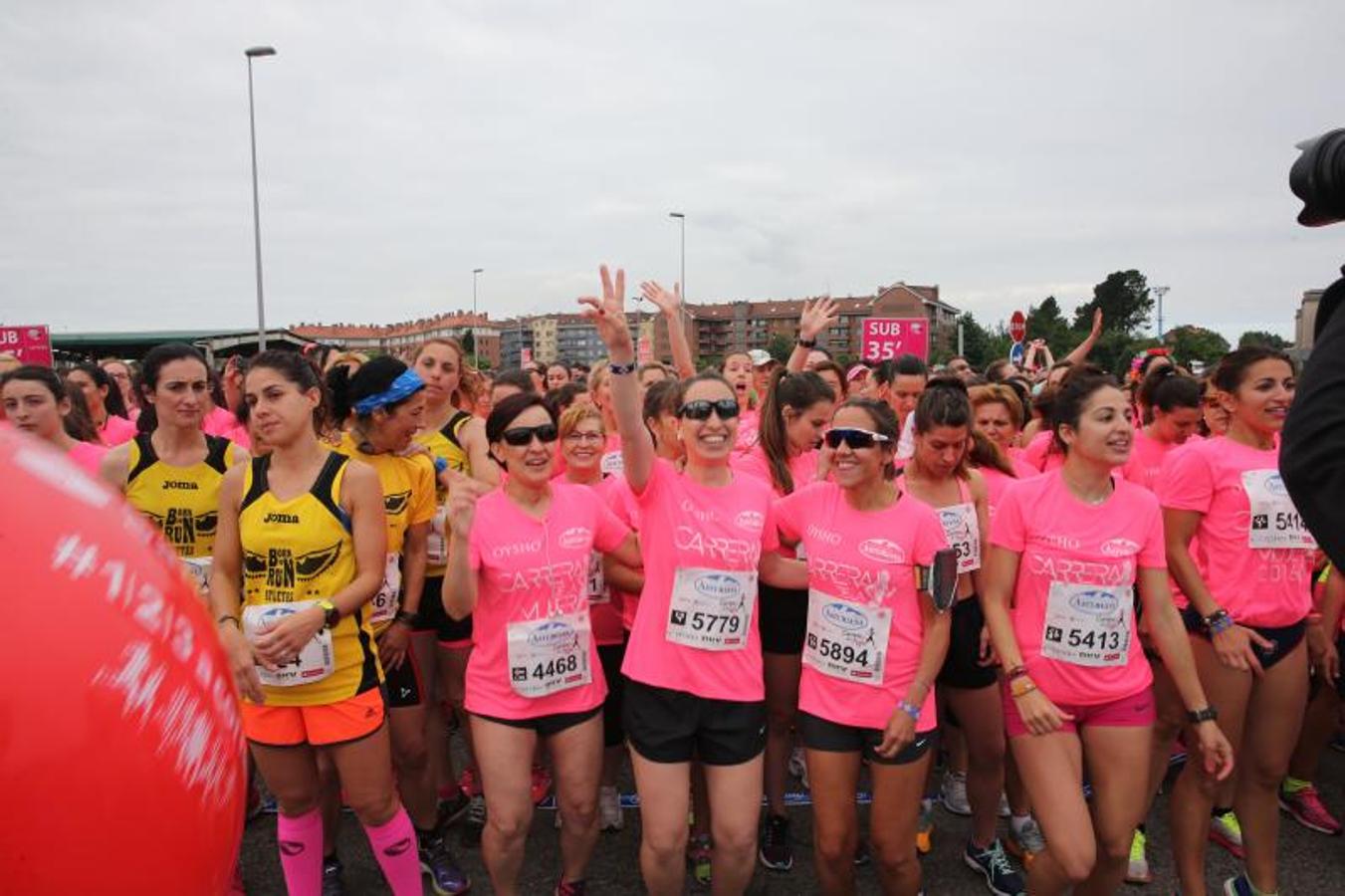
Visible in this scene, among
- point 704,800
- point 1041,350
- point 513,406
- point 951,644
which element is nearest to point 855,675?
point 951,644

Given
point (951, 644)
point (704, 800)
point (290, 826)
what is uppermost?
point (951, 644)

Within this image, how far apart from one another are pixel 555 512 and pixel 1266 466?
10.1 feet

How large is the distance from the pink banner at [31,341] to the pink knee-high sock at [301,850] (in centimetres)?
1533

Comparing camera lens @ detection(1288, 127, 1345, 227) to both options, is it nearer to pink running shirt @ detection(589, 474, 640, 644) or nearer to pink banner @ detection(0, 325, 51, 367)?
pink running shirt @ detection(589, 474, 640, 644)

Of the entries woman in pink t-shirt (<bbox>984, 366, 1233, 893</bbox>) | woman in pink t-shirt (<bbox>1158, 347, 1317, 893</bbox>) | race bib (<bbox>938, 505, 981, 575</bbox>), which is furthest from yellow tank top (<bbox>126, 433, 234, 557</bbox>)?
woman in pink t-shirt (<bbox>1158, 347, 1317, 893</bbox>)

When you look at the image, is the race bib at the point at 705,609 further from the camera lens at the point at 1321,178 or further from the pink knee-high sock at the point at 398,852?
the camera lens at the point at 1321,178

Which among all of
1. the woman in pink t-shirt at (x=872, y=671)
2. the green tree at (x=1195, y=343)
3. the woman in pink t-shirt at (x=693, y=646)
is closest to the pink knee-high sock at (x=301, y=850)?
the woman in pink t-shirt at (x=693, y=646)

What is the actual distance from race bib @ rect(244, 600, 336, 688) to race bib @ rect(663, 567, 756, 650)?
4.29 ft

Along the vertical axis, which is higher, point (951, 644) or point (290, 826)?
point (951, 644)

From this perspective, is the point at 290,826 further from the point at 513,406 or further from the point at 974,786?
the point at 974,786

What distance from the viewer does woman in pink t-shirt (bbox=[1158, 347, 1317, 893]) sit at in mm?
3498

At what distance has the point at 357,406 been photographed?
3.87m

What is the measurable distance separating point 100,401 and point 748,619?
592cm

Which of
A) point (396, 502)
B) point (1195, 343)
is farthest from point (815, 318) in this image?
point (1195, 343)
